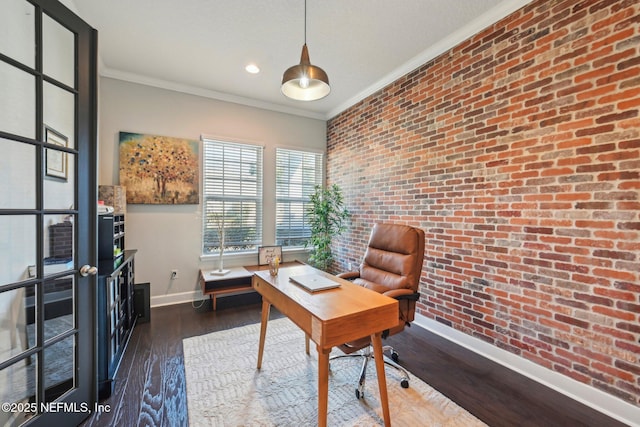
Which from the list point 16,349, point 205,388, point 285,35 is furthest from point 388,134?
point 16,349

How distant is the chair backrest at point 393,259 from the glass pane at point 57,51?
7.99 feet

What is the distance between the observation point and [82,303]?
1620mm

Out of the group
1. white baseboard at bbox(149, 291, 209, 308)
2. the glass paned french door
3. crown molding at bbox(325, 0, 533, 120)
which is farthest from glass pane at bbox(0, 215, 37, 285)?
crown molding at bbox(325, 0, 533, 120)

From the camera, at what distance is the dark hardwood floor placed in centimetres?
164

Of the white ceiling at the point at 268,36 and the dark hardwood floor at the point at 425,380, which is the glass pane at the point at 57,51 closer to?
the white ceiling at the point at 268,36

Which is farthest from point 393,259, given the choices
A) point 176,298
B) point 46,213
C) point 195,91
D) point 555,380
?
point 195,91

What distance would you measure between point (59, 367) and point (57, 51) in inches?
72.7

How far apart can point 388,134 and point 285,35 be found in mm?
1666

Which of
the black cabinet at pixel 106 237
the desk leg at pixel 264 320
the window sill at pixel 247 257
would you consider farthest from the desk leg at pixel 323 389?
the window sill at pixel 247 257

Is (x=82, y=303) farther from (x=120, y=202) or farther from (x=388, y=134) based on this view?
(x=388, y=134)

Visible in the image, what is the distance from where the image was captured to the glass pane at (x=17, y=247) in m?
1.29

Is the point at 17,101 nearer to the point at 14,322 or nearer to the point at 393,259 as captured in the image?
the point at 14,322

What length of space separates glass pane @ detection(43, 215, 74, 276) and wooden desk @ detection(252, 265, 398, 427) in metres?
1.23

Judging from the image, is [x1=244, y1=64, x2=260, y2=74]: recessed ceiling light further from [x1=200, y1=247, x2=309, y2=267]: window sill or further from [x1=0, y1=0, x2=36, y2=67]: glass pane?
[x1=200, y1=247, x2=309, y2=267]: window sill
